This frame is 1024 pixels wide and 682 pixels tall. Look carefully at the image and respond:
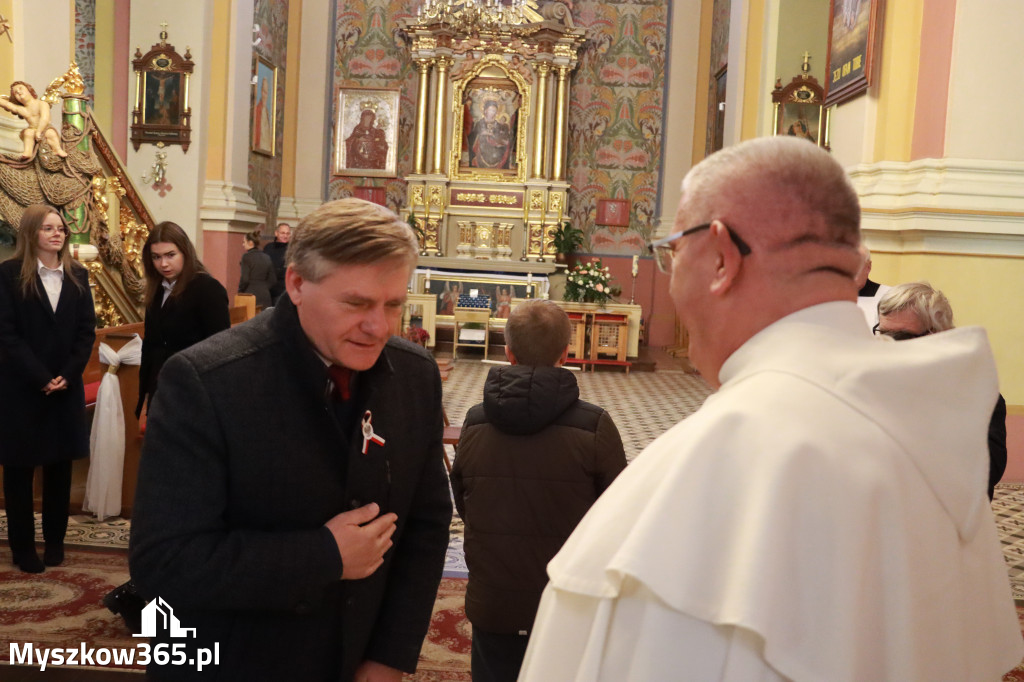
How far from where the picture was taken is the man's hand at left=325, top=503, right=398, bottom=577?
177 cm

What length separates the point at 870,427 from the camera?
44.5 inches

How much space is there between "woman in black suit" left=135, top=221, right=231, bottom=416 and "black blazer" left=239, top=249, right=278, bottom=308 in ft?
18.1

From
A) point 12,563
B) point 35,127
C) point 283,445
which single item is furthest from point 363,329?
point 35,127

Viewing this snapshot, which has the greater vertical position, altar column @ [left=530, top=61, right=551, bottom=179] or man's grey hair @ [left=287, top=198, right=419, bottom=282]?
altar column @ [left=530, top=61, right=551, bottom=179]

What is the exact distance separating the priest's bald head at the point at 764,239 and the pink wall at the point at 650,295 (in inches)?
618

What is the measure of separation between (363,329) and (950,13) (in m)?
6.75

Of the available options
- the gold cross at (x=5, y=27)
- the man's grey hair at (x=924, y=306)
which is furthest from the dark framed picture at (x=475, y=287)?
the man's grey hair at (x=924, y=306)

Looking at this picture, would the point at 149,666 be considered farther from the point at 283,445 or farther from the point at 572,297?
the point at 572,297

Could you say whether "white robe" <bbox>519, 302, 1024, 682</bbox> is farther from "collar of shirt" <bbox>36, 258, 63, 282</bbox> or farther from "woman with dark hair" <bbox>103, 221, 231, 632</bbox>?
"collar of shirt" <bbox>36, 258, 63, 282</bbox>

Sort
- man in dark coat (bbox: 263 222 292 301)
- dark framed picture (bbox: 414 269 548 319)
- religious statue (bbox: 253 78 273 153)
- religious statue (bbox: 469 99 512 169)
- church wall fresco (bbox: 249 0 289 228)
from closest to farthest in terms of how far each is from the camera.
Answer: man in dark coat (bbox: 263 222 292 301), church wall fresco (bbox: 249 0 289 228), religious statue (bbox: 253 78 273 153), dark framed picture (bbox: 414 269 548 319), religious statue (bbox: 469 99 512 169)

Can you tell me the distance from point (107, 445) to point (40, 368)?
103 centimetres

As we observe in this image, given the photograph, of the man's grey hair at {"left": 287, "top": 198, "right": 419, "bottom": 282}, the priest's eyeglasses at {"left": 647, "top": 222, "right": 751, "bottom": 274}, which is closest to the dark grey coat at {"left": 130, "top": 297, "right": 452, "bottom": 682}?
the man's grey hair at {"left": 287, "top": 198, "right": 419, "bottom": 282}

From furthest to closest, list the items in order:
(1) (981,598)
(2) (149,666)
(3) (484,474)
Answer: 1. (3) (484,474)
2. (2) (149,666)
3. (1) (981,598)

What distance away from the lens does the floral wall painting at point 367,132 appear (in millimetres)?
17328
